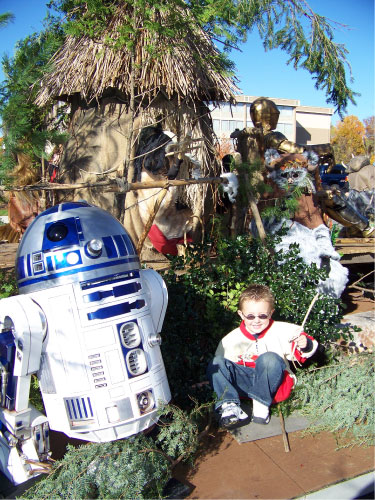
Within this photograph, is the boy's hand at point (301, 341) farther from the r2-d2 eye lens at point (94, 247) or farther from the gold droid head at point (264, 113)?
the gold droid head at point (264, 113)

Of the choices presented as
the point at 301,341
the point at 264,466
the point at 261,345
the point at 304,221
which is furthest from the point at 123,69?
the point at 264,466

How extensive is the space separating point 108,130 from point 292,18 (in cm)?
372

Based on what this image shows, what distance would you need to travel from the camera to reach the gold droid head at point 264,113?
5305 millimetres

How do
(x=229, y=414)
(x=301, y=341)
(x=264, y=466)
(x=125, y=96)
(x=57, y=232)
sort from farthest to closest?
(x=125, y=96) → (x=301, y=341) → (x=229, y=414) → (x=264, y=466) → (x=57, y=232)

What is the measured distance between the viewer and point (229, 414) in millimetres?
3084

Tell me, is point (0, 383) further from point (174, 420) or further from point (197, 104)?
point (197, 104)

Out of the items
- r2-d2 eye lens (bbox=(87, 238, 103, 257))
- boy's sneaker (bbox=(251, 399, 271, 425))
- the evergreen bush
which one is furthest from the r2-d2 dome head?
the evergreen bush

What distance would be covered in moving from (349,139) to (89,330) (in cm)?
3839

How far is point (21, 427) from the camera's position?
2521mm

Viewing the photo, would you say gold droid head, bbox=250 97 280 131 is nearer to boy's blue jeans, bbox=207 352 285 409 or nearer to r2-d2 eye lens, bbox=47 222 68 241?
boy's blue jeans, bbox=207 352 285 409

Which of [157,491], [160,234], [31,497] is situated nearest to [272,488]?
[157,491]

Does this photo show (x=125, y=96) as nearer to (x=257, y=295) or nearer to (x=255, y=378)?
(x=257, y=295)

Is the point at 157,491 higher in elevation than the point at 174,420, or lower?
lower

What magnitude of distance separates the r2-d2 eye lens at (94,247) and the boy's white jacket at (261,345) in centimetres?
139
